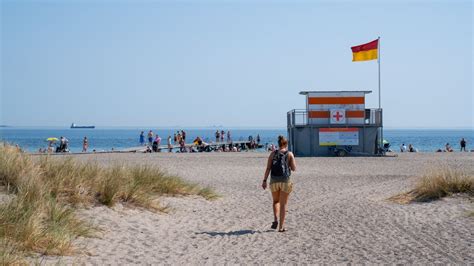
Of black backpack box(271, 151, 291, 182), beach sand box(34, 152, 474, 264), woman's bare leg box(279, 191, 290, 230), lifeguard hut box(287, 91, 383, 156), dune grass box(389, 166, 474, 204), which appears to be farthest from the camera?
lifeguard hut box(287, 91, 383, 156)

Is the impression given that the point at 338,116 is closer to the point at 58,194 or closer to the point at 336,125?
the point at 336,125

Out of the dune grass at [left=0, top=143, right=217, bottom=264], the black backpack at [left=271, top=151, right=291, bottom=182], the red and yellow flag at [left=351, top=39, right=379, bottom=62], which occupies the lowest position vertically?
the dune grass at [left=0, top=143, right=217, bottom=264]

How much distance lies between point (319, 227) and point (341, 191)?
647cm

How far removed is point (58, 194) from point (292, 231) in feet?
13.9

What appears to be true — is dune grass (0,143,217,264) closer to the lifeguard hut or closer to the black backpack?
the black backpack

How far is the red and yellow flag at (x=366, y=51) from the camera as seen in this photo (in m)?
40.4

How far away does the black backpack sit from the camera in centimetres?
1086

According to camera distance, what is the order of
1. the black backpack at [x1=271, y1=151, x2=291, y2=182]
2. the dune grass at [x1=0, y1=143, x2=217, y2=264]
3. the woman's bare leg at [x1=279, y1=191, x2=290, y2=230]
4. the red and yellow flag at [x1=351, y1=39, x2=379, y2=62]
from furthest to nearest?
the red and yellow flag at [x1=351, y1=39, x2=379, y2=62]
the woman's bare leg at [x1=279, y1=191, x2=290, y2=230]
the black backpack at [x1=271, y1=151, x2=291, y2=182]
the dune grass at [x1=0, y1=143, x2=217, y2=264]

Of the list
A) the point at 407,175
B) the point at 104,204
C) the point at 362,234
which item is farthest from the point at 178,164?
the point at 362,234

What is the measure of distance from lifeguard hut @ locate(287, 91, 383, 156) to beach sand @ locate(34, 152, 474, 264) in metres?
17.8

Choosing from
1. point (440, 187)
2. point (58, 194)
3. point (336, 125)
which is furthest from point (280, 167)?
point (336, 125)

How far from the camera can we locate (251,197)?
55.3 feet

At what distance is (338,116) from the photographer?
36281 millimetres

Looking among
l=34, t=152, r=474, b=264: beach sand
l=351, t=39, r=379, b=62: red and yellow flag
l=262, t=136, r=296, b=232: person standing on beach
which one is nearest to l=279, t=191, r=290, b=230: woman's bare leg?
l=262, t=136, r=296, b=232: person standing on beach
